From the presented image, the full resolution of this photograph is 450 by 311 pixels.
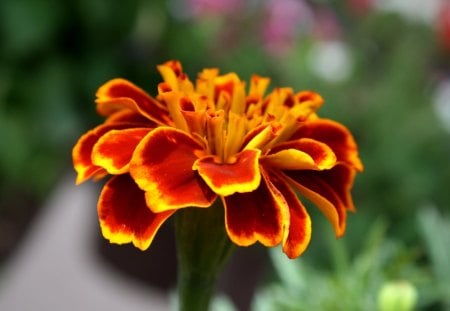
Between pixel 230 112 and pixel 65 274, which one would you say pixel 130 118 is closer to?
pixel 230 112

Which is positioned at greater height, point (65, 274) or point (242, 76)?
point (242, 76)

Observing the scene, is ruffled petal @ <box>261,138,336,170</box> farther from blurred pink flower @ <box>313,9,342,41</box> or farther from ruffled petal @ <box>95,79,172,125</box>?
blurred pink flower @ <box>313,9,342,41</box>

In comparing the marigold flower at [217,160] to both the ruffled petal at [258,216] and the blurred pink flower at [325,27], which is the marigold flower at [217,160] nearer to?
the ruffled petal at [258,216]

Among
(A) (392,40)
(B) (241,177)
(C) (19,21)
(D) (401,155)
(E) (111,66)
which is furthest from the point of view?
(A) (392,40)

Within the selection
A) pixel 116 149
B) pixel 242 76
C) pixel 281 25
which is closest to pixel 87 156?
pixel 116 149

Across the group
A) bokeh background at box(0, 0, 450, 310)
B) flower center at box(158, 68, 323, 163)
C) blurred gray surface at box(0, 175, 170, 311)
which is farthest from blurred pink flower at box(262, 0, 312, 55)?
flower center at box(158, 68, 323, 163)

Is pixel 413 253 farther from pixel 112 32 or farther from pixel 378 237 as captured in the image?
pixel 112 32

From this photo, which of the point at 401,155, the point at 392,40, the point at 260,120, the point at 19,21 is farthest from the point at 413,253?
the point at 392,40
